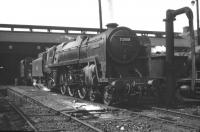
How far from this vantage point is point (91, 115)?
9922 mm

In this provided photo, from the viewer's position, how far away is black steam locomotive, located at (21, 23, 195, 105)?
1209 cm

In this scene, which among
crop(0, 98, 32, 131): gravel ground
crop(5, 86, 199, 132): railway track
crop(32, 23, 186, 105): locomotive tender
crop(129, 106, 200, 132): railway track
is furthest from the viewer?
crop(32, 23, 186, 105): locomotive tender

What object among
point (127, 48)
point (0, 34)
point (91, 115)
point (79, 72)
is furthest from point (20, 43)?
point (91, 115)

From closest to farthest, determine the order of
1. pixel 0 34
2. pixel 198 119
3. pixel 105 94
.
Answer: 1. pixel 198 119
2. pixel 105 94
3. pixel 0 34

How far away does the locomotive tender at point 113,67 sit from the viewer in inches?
476

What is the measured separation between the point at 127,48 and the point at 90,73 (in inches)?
76.7

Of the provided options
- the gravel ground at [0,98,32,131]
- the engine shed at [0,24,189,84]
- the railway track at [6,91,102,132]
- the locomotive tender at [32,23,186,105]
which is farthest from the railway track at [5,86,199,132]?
the engine shed at [0,24,189,84]

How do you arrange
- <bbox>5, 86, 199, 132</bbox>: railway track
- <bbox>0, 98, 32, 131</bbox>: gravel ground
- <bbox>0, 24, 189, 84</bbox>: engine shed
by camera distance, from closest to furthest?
<bbox>0, 98, 32, 131</bbox>: gravel ground → <bbox>5, 86, 199, 132</bbox>: railway track → <bbox>0, 24, 189, 84</bbox>: engine shed

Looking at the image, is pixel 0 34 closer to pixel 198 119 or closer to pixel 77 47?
pixel 77 47

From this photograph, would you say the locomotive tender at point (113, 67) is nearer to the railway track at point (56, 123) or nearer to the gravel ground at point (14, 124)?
the railway track at point (56, 123)

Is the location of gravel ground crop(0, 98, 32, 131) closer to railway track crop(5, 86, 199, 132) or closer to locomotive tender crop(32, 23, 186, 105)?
railway track crop(5, 86, 199, 132)

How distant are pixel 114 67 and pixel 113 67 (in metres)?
0.04

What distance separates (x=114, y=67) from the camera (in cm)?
1281

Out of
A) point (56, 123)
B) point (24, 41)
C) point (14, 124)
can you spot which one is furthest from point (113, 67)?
point (24, 41)
